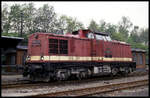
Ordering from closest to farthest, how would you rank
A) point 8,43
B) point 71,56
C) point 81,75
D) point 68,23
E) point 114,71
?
point 8,43, point 71,56, point 81,75, point 114,71, point 68,23

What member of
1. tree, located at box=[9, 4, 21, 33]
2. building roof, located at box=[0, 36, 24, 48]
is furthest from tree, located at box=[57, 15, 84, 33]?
building roof, located at box=[0, 36, 24, 48]

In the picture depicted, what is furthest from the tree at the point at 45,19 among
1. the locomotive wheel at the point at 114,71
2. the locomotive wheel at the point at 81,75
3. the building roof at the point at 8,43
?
the building roof at the point at 8,43

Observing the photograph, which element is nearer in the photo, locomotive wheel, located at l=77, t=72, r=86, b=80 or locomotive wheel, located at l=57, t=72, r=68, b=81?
locomotive wheel, located at l=57, t=72, r=68, b=81

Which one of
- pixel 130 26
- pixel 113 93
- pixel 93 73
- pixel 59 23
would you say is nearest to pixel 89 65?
pixel 93 73

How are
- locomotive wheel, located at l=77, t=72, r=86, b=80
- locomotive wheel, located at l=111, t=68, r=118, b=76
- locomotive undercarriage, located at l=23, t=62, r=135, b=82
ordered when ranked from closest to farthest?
locomotive undercarriage, located at l=23, t=62, r=135, b=82
locomotive wheel, located at l=77, t=72, r=86, b=80
locomotive wheel, located at l=111, t=68, r=118, b=76

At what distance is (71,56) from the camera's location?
13.5 m

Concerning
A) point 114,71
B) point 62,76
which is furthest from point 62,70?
point 114,71

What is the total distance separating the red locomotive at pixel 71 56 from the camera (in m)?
12.3

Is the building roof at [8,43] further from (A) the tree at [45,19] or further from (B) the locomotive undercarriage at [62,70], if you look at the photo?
(A) the tree at [45,19]

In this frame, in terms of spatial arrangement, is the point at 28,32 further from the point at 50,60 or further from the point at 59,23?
the point at 50,60

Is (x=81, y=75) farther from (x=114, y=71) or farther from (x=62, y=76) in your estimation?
(x=114, y=71)

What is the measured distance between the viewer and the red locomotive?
40.3ft

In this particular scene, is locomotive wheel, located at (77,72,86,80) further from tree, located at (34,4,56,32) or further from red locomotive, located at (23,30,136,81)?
tree, located at (34,4,56,32)

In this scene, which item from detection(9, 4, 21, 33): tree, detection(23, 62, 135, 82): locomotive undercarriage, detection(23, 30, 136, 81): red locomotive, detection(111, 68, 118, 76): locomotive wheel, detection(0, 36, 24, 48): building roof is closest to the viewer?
detection(0, 36, 24, 48): building roof
